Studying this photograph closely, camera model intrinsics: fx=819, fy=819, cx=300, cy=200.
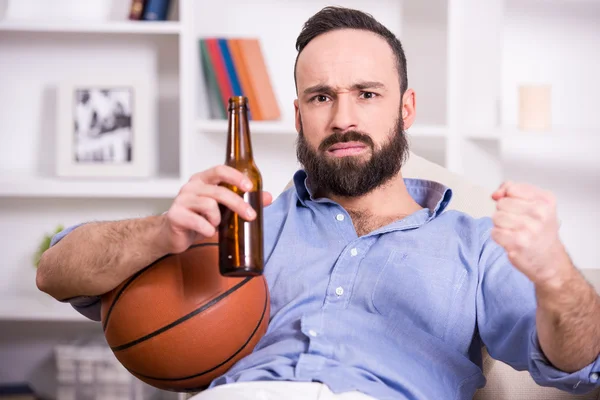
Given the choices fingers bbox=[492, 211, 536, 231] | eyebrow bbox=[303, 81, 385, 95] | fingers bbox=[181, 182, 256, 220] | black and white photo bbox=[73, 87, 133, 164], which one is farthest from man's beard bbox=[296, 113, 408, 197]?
black and white photo bbox=[73, 87, 133, 164]

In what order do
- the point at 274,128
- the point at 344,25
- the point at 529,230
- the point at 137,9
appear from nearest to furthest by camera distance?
1. the point at 529,230
2. the point at 344,25
3. the point at 274,128
4. the point at 137,9

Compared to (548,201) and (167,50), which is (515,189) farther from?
(167,50)

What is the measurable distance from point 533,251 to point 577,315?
0.18 meters

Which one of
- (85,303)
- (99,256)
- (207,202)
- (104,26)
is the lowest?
(85,303)

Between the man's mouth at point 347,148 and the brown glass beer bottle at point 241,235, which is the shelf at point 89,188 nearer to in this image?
the man's mouth at point 347,148

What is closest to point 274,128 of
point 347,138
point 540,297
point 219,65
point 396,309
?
point 219,65

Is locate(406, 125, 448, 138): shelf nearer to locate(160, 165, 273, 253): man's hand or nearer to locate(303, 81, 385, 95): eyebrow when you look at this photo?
locate(303, 81, 385, 95): eyebrow

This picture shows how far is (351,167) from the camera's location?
1.74 metres

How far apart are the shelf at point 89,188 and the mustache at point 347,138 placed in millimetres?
1190

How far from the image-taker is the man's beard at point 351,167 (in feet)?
5.72

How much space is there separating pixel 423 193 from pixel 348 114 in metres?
0.32

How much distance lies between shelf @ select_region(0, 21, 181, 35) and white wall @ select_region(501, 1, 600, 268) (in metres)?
1.25

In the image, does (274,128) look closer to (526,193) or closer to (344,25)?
(344,25)

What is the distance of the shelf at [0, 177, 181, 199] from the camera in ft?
9.32
